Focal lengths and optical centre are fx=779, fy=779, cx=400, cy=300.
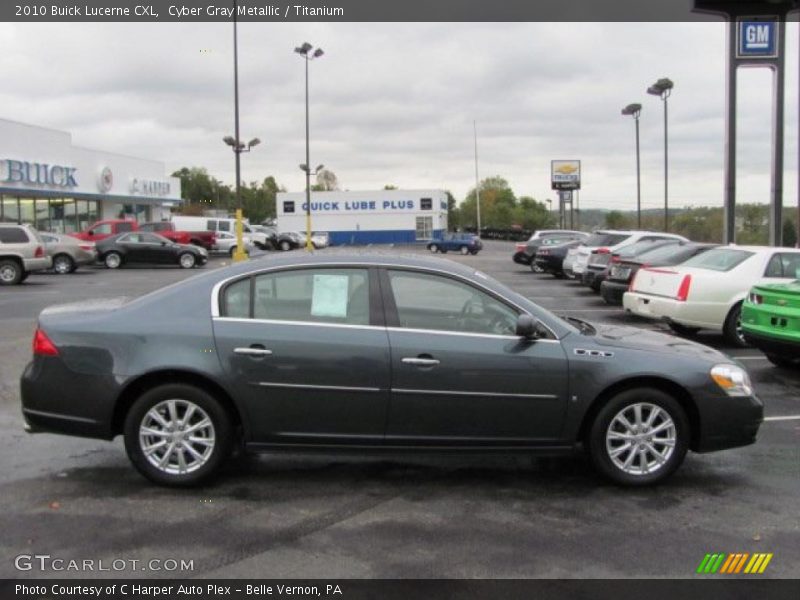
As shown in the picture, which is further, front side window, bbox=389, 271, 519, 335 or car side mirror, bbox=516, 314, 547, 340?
front side window, bbox=389, 271, 519, 335

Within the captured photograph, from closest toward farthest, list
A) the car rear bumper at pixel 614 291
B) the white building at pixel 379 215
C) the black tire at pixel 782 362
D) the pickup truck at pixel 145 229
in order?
the black tire at pixel 782 362 < the car rear bumper at pixel 614 291 < the pickup truck at pixel 145 229 < the white building at pixel 379 215

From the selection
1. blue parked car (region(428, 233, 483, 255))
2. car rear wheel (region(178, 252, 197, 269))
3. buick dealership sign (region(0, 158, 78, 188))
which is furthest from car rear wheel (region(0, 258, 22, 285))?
blue parked car (region(428, 233, 483, 255))

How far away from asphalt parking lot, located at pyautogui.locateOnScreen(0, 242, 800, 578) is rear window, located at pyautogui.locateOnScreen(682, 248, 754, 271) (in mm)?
5440

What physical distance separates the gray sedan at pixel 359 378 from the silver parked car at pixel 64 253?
23028 mm

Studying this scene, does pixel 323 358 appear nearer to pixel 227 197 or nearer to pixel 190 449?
pixel 190 449

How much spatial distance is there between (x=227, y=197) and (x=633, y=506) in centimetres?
13034

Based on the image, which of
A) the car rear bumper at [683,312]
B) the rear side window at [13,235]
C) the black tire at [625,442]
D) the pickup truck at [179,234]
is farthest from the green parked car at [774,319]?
the pickup truck at [179,234]

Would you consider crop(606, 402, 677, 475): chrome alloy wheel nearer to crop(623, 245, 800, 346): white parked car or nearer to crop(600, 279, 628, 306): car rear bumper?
crop(623, 245, 800, 346): white parked car

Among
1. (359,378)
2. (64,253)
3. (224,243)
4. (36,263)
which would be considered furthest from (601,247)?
(224,243)

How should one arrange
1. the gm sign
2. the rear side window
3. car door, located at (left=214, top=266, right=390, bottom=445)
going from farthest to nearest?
the rear side window < the gm sign < car door, located at (left=214, top=266, right=390, bottom=445)

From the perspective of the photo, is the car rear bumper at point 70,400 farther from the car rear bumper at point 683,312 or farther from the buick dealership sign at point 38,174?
the buick dealership sign at point 38,174

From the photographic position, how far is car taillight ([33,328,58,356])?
16.5 ft

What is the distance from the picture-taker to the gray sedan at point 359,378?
4.92m

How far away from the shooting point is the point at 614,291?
1448 cm
